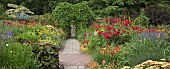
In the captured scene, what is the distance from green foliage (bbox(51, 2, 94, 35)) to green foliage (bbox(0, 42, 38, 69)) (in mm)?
8737

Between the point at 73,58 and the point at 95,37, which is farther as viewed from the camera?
the point at 95,37

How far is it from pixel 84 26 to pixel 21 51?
887 cm

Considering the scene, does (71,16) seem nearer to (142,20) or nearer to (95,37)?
(142,20)

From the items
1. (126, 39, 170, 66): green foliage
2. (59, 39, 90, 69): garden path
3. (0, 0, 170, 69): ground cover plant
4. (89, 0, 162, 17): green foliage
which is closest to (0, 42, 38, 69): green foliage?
(0, 0, 170, 69): ground cover plant

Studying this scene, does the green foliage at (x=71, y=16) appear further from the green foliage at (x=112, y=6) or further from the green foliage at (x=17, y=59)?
the green foliage at (x=17, y=59)

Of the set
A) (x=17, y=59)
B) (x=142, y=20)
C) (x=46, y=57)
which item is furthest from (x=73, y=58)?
(x=142, y=20)

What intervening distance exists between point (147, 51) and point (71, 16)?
8591 millimetres

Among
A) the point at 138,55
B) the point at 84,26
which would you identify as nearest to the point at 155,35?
the point at 138,55

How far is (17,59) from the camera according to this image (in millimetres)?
6129

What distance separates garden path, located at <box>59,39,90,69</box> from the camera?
8094 millimetres

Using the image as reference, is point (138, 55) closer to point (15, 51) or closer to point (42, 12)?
point (15, 51)

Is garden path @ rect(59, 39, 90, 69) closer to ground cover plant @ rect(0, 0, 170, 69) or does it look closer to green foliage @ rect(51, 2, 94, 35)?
ground cover plant @ rect(0, 0, 170, 69)

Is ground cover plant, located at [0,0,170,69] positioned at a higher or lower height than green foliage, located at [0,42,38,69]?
lower

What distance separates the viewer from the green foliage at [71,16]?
15.2 meters
